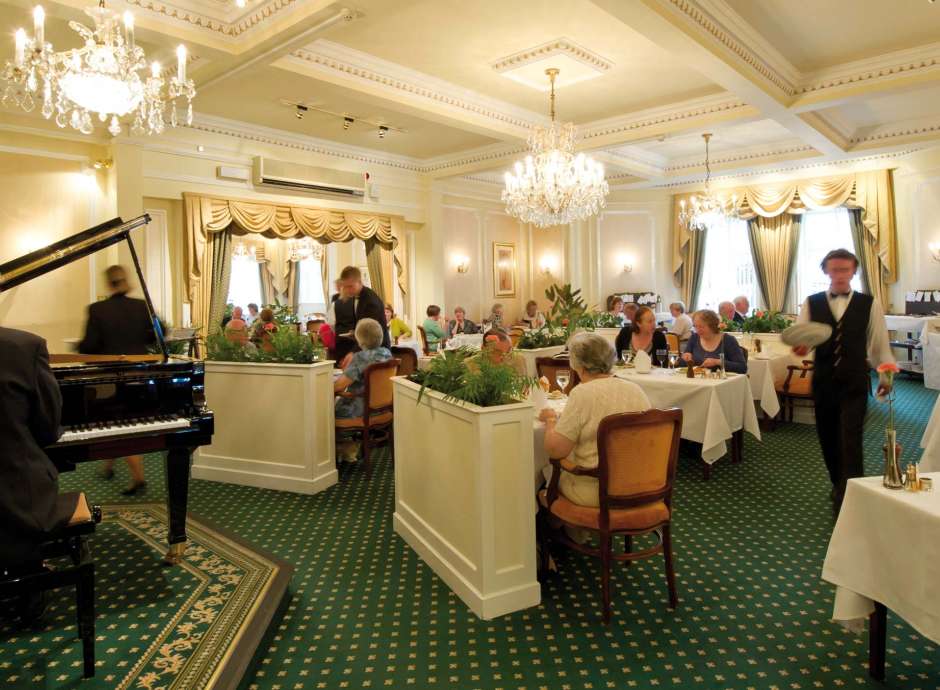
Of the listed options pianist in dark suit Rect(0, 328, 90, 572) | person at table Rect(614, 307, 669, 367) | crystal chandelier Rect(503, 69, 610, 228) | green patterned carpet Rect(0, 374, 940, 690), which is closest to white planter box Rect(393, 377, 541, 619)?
green patterned carpet Rect(0, 374, 940, 690)

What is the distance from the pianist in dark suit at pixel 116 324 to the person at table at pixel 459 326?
6.16 m

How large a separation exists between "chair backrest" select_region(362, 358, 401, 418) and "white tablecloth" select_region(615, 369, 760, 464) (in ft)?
7.00

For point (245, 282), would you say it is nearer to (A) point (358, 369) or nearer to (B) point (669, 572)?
(A) point (358, 369)

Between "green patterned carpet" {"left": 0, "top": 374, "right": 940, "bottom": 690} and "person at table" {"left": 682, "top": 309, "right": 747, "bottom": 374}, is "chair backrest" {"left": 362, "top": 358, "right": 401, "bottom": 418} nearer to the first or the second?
"green patterned carpet" {"left": 0, "top": 374, "right": 940, "bottom": 690}

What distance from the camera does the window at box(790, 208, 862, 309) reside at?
11719mm

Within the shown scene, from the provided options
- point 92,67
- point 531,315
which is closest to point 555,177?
point 92,67

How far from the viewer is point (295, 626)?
9.91 feet

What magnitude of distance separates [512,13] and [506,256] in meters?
8.16

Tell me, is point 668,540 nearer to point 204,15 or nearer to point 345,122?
point 204,15

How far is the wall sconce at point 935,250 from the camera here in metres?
10.3

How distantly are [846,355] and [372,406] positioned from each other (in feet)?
11.5

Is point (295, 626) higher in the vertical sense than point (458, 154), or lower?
lower

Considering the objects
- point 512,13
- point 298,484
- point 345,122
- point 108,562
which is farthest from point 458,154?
point 108,562

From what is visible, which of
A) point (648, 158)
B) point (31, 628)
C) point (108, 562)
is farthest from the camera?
point (648, 158)
